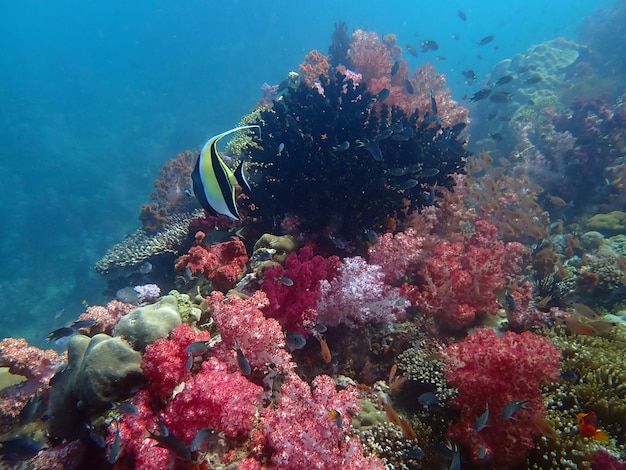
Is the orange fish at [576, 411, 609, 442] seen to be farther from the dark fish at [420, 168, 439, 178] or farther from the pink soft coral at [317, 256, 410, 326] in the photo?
the dark fish at [420, 168, 439, 178]

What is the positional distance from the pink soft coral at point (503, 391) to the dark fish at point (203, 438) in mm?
2227

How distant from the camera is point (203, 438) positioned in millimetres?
2570

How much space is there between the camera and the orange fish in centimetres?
294

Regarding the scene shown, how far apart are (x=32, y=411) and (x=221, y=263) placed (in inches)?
108

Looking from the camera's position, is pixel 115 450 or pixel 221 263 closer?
pixel 115 450

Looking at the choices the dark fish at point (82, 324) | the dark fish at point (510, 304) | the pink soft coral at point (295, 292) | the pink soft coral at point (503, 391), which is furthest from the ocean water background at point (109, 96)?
the dark fish at point (510, 304)

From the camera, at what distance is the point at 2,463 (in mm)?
3098

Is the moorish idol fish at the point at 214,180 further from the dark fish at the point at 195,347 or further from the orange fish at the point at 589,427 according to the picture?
the orange fish at the point at 589,427

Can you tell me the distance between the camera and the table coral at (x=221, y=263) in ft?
16.0

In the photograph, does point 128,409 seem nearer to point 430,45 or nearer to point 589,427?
point 589,427

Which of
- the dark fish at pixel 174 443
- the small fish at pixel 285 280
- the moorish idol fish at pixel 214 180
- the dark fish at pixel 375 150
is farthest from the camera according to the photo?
the dark fish at pixel 375 150

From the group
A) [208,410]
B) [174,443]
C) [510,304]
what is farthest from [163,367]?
[510,304]

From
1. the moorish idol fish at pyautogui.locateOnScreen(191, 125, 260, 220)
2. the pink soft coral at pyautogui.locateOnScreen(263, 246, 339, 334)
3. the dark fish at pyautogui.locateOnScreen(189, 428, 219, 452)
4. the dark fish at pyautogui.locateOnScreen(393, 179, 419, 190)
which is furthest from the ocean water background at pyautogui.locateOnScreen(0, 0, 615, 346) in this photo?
the moorish idol fish at pyautogui.locateOnScreen(191, 125, 260, 220)

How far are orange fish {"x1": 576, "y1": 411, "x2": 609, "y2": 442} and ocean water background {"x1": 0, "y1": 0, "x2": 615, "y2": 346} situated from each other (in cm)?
1630
